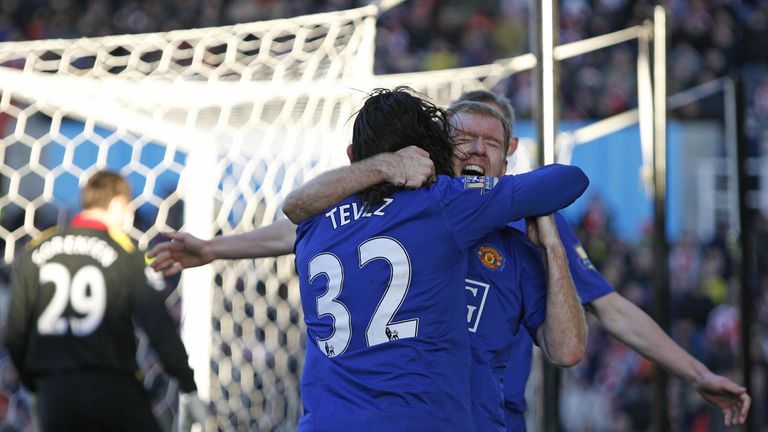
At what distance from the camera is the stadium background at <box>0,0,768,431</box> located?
10070mm

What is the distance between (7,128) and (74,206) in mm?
2356

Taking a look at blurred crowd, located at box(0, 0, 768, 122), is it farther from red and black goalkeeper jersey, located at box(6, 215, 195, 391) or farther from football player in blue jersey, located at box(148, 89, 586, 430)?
football player in blue jersey, located at box(148, 89, 586, 430)

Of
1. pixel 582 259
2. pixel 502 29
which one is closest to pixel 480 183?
pixel 582 259

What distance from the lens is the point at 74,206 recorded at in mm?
8852

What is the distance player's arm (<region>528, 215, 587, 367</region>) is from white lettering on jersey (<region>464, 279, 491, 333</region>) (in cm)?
15

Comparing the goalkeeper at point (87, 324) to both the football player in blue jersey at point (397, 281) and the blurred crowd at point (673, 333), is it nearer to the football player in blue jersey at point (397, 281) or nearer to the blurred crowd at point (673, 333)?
the football player in blue jersey at point (397, 281)

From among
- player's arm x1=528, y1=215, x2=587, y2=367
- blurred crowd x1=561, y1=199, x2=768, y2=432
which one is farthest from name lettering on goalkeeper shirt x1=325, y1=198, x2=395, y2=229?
blurred crowd x1=561, y1=199, x2=768, y2=432

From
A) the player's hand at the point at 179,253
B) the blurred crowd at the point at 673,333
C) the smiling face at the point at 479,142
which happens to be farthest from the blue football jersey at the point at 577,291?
the blurred crowd at the point at 673,333

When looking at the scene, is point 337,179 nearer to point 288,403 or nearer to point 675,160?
point 288,403

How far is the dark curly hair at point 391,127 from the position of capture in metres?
2.31

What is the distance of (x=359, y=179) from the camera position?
2.25 meters

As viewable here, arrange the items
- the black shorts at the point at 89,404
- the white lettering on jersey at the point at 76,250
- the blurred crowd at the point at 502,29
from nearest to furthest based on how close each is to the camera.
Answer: the black shorts at the point at 89,404
the white lettering on jersey at the point at 76,250
the blurred crowd at the point at 502,29

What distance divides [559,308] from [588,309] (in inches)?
27.4

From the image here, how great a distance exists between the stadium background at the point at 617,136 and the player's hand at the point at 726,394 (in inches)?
189
